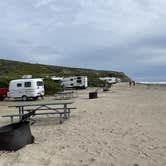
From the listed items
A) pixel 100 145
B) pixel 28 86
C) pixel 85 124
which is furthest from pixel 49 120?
pixel 28 86

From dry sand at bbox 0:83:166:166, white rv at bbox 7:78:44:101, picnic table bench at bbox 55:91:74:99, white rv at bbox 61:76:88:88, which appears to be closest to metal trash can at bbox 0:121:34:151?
dry sand at bbox 0:83:166:166

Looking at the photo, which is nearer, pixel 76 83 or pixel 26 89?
pixel 26 89

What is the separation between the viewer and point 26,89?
3144 centimetres

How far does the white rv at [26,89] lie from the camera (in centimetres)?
3120

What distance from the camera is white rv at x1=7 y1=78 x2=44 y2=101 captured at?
102ft

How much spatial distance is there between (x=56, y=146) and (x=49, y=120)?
5579 mm

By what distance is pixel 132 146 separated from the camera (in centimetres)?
857

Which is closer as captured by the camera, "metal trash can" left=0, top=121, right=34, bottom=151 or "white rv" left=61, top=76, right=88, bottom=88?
"metal trash can" left=0, top=121, right=34, bottom=151

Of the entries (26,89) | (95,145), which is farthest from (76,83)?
(95,145)

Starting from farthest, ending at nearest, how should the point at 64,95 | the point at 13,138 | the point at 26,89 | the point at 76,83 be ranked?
the point at 76,83 → the point at 64,95 → the point at 26,89 → the point at 13,138

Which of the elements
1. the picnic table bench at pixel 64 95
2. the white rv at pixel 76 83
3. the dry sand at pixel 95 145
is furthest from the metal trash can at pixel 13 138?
the white rv at pixel 76 83

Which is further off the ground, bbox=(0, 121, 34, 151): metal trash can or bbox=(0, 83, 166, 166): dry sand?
bbox=(0, 121, 34, 151): metal trash can

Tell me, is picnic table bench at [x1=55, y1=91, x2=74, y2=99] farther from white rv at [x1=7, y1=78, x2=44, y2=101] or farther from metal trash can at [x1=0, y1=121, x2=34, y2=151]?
metal trash can at [x1=0, y1=121, x2=34, y2=151]

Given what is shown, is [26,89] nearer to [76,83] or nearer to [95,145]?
[95,145]
